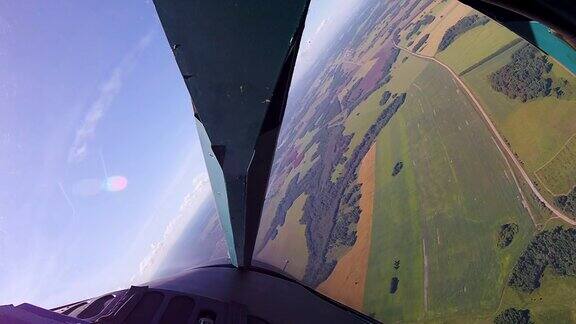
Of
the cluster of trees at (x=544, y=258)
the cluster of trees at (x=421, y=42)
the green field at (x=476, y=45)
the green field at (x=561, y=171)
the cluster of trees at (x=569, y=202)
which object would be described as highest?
the cluster of trees at (x=421, y=42)

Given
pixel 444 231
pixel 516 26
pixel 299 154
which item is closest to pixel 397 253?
pixel 444 231

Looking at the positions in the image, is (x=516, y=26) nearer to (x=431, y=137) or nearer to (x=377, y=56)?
(x=431, y=137)

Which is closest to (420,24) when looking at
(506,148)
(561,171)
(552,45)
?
(506,148)

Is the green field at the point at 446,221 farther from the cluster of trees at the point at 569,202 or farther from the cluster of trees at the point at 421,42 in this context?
the cluster of trees at the point at 421,42

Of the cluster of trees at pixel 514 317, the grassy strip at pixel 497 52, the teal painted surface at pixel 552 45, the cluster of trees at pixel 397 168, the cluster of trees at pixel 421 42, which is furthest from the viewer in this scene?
the cluster of trees at pixel 421 42

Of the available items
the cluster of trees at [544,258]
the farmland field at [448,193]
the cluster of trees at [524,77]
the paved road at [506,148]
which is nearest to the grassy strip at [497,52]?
the farmland field at [448,193]
